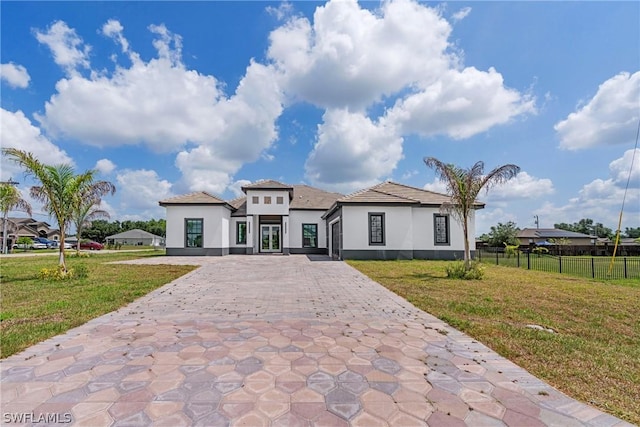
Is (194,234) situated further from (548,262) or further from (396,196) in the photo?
(548,262)

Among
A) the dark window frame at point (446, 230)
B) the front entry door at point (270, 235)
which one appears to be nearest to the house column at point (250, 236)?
the front entry door at point (270, 235)

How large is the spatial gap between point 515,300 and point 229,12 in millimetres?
12577

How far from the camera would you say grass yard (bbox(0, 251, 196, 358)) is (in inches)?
181

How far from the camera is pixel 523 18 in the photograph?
34.0ft

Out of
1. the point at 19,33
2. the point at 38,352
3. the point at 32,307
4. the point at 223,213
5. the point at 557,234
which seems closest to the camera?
the point at 38,352

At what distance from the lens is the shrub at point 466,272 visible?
10.7 metres

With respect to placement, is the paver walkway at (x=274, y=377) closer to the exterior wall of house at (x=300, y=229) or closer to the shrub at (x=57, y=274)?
the shrub at (x=57, y=274)

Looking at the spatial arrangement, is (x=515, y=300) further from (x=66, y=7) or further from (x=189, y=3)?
(x=66, y=7)

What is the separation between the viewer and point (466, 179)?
11.4 m

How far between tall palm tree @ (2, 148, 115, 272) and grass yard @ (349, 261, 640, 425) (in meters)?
10.5

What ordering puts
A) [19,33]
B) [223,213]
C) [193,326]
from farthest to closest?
1. [223,213]
2. [19,33]
3. [193,326]

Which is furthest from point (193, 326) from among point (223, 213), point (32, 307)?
point (223, 213)

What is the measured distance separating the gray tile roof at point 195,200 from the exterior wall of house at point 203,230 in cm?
32

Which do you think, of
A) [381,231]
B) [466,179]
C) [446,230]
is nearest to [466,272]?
[466,179]
